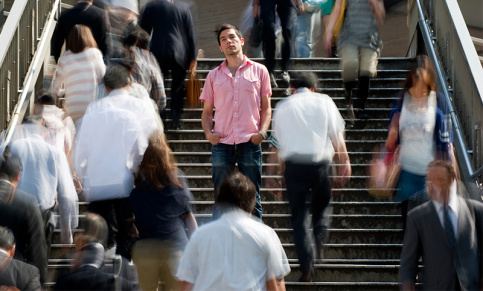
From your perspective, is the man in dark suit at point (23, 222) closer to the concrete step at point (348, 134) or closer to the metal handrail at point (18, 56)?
the metal handrail at point (18, 56)

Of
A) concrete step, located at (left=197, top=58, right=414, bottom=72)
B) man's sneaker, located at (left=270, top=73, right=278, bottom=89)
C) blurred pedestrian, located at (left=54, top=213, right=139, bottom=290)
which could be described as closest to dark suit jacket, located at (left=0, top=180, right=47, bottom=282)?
blurred pedestrian, located at (left=54, top=213, right=139, bottom=290)

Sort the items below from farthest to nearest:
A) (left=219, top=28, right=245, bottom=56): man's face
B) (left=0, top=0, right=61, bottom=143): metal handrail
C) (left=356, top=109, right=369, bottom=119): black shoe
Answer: (left=356, top=109, right=369, bottom=119): black shoe, (left=0, top=0, right=61, bottom=143): metal handrail, (left=219, top=28, right=245, bottom=56): man's face

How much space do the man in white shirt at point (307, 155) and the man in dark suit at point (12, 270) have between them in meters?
2.22

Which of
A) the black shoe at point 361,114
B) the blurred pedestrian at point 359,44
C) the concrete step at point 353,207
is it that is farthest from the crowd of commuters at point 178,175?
the blurred pedestrian at point 359,44

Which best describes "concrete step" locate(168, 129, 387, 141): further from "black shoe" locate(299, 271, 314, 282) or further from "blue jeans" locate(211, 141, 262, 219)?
"black shoe" locate(299, 271, 314, 282)

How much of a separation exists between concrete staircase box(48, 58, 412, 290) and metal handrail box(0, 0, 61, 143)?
1.20 m

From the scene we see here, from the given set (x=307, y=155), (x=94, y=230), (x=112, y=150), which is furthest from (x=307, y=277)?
(x=94, y=230)

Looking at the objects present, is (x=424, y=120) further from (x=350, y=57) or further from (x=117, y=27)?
(x=117, y=27)

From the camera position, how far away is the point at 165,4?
10320 mm

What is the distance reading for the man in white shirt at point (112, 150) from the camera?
288 inches

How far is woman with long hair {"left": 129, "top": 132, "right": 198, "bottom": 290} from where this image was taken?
6805mm

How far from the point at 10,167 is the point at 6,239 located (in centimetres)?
83

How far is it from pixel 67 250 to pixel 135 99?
138 cm

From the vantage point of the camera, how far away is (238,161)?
838 centimetres
